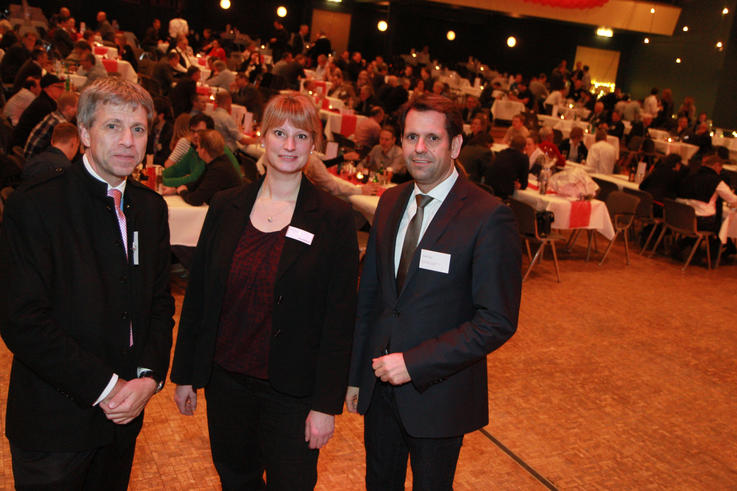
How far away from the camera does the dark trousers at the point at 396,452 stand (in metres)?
1.98

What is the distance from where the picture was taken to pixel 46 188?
1624mm

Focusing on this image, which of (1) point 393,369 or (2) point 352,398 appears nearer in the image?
(1) point 393,369

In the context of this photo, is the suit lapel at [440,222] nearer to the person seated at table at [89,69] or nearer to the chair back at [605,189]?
the chair back at [605,189]

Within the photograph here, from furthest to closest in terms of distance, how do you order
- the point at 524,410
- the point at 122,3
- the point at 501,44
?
the point at 501,44 → the point at 122,3 → the point at 524,410

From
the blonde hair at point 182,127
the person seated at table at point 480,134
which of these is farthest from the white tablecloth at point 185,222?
the person seated at table at point 480,134

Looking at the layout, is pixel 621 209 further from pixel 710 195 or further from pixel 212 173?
pixel 212 173

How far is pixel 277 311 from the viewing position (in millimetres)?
1890

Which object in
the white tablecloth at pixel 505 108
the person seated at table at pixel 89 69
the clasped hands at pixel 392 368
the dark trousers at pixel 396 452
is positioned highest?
the white tablecloth at pixel 505 108

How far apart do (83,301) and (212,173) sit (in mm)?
3401

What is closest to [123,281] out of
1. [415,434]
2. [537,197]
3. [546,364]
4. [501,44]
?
[415,434]

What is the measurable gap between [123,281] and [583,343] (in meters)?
4.13

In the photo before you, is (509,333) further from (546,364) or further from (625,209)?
(625,209)

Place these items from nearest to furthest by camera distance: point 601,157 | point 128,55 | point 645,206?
point 645,206 < point 601,157 < point 128,55

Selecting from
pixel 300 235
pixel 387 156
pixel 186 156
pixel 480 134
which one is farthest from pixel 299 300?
pixel 480 134
